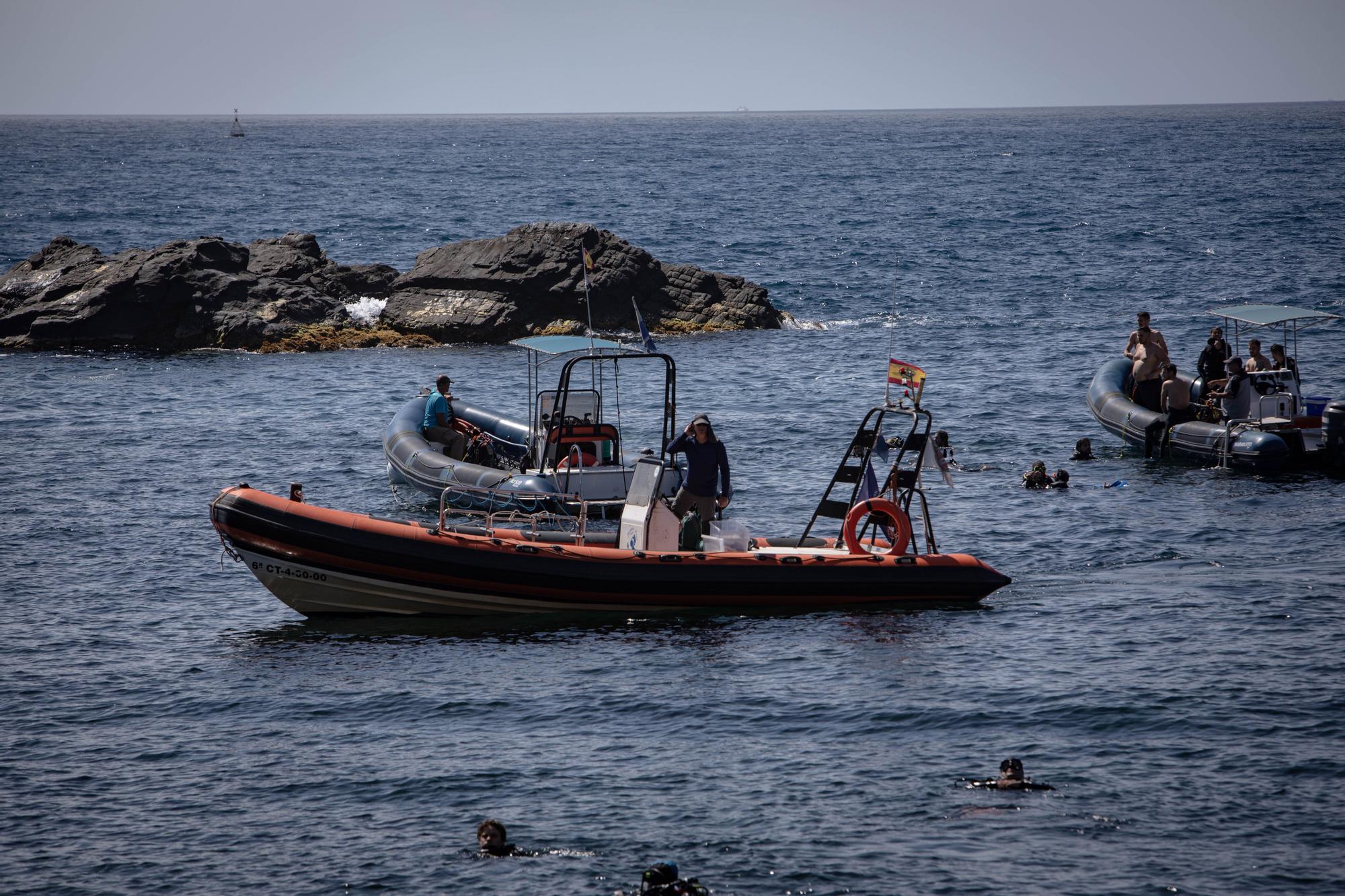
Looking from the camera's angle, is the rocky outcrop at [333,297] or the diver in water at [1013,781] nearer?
the diver in water at [1013,781]

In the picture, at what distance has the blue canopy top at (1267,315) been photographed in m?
22.5

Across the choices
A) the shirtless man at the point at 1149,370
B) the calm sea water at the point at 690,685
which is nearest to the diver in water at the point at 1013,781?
the calm sea water at the point at 690,685

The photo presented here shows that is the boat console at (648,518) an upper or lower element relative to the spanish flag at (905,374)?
lower

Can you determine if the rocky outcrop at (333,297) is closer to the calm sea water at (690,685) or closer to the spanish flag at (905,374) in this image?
the calm sea water at (690,685)

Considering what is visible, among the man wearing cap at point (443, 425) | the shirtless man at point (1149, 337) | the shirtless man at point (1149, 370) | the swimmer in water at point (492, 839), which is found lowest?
the swimmer in water at point (492, 839)

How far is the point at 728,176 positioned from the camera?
105688 millimetres

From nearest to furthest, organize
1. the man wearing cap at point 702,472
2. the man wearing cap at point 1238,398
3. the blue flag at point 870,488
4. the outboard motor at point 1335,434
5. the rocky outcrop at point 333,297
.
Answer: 1. the man wearing cap at point 702,472
2. the blue flag at point 870,488
3. the outboard motor at point 1335,434
4. the man wearing cap at point 1238,398
5. the rocky outcrop at point 333,297

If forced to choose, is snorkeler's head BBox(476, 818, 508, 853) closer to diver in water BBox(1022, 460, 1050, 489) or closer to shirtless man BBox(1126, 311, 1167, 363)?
diver in water BBox(1022, 460, 1050, 489)

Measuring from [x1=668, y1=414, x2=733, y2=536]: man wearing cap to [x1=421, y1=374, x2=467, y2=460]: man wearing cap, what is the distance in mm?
5796

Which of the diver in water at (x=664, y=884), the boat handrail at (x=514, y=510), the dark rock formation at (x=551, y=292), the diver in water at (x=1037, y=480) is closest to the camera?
the diver in water at (x=664, y=884)

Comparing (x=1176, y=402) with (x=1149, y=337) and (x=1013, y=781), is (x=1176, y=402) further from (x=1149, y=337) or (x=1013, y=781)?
(x=1013, y=781)

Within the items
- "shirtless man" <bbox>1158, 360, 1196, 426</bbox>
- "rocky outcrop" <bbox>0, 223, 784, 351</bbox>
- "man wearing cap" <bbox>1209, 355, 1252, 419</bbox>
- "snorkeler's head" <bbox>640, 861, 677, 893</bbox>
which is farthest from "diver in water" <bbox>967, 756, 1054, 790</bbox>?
"rocky outcrop" <bbox>0, 223, 784, 351</bbox>

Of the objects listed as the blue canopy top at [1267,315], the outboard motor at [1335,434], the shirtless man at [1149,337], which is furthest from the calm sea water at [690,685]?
the blue canopy top at [1267,315]

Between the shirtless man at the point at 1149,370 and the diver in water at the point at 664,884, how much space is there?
17.1 m
